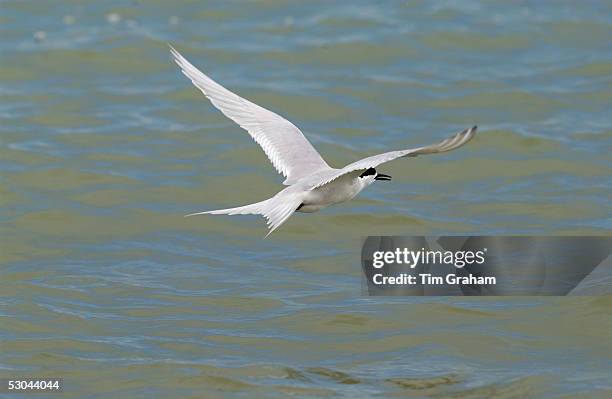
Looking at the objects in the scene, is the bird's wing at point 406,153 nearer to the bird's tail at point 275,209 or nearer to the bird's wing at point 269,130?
the bird's tail at point 275,209

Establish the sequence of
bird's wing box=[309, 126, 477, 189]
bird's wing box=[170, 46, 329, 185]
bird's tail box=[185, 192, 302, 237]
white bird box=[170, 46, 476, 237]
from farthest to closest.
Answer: bird's wing box=[170, 46, 329, 185] < bird's tail box=[185, 192, 302, 237] < white bird box=[170, 46, 476, 237] < bird's wing box=[309, 126, 477, 189]

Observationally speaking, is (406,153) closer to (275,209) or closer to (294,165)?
(275,209)

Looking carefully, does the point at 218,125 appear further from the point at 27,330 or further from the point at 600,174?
the point at 27,330

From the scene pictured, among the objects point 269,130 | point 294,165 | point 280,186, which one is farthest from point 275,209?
point 280,186

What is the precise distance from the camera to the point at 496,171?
11438 mm

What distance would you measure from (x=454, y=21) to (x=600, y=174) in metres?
4.00

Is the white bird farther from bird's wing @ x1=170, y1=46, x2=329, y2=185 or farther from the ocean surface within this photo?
the ocean surface

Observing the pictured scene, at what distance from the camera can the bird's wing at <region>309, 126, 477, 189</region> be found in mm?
6142

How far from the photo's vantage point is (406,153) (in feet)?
20.7

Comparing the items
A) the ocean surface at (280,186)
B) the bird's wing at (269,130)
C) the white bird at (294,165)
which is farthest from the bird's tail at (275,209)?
the ocean surface at (280,186)

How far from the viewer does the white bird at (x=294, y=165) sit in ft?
22.2

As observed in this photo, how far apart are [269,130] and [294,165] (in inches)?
20.6

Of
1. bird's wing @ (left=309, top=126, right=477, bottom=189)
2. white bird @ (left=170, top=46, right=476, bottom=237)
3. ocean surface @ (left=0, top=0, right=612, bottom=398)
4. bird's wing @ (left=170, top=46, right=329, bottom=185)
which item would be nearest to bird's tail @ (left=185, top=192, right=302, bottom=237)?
white bird @ (left=170, top=46, right=476, bottom=237)

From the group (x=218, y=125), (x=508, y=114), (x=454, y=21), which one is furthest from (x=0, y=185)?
(x=454, y=21)
